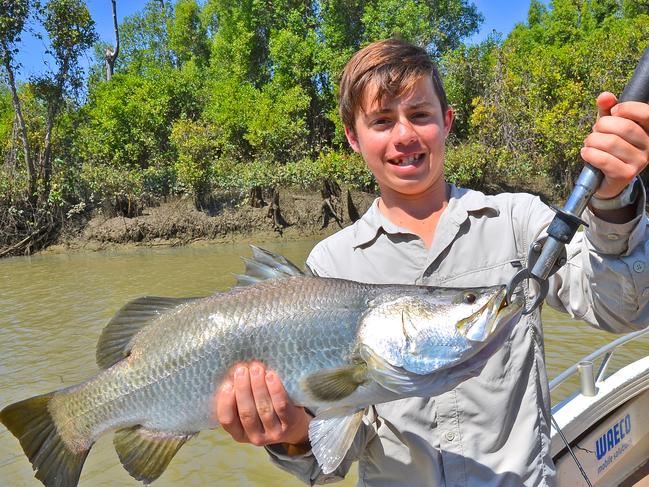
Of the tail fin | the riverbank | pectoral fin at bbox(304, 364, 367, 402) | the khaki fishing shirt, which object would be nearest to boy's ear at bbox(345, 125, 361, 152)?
the khaki fishing shirt

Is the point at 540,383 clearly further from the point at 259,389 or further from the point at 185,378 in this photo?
the point at 185,378

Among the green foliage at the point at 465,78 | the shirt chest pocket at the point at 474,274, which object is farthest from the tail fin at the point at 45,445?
the green foliage at the point at 465,78

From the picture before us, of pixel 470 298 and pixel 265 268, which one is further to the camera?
pixel 265 268

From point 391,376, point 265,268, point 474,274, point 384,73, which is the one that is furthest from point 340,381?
point 384,73

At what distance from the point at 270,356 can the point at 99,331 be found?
9.01m

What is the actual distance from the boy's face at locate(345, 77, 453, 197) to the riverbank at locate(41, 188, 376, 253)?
18.4 metres

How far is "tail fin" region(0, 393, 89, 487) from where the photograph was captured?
2.13 m

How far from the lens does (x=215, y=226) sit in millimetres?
21203

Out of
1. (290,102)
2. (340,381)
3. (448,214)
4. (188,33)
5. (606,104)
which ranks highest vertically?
(188,33)

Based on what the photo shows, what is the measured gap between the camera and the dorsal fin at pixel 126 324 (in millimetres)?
2158

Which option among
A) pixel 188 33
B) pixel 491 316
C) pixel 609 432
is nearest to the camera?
pixel 491 316

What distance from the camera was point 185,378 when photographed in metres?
1.98

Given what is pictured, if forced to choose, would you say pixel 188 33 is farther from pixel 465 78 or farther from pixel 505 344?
pixel 505 344

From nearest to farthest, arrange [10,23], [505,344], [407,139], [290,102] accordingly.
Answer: [505,344] < [407,139] < [10,23] < [290,102]
